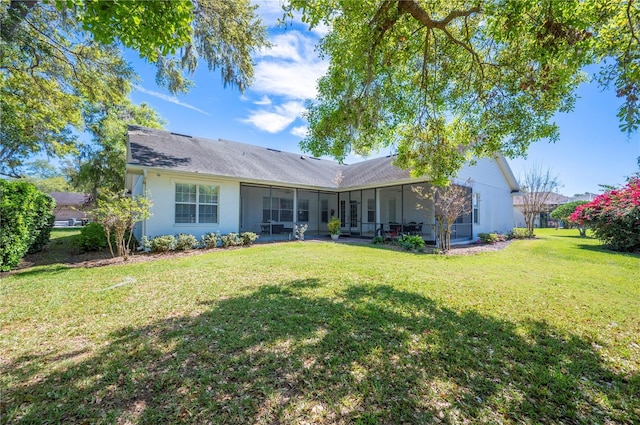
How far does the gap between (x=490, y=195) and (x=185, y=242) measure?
1783 centimetres

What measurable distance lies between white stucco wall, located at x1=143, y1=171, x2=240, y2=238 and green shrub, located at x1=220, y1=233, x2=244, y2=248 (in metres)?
0.96

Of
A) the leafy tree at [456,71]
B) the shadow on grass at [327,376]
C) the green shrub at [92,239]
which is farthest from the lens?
the green shrub at [92,239]

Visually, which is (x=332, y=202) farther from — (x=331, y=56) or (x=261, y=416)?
(x=261, y=416)

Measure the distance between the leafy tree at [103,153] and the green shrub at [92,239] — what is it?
11765 millimetres

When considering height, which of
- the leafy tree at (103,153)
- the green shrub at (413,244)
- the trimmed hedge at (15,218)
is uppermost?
the leafy tree at (103,153)

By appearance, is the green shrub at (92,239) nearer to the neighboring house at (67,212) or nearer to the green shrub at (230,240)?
the green shrub at (230,240)

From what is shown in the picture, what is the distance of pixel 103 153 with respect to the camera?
21.0 meters

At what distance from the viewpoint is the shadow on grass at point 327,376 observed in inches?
92.0

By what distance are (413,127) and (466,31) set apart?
235 cm

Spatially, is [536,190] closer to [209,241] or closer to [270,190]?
[270,190]

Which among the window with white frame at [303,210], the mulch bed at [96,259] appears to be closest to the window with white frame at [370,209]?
the window with white frame at [303,210]

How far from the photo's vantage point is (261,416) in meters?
2.27

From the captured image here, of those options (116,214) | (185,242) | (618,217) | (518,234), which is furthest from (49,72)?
(518,234)

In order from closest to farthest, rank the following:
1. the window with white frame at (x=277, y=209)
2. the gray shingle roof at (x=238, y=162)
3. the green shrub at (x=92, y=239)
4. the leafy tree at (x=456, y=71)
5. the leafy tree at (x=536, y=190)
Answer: the leafy tree at (x=456, y=71)
the green shrub at (x=92, y=239)
the gray shingle roof at (x=238, y=162)
the window with white frame at (x=277, y=209)
the leafy tree at (x=536, y=190)
